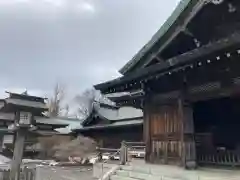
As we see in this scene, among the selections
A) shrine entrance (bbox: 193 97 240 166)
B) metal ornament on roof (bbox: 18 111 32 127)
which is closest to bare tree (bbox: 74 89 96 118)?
metal ornament on roof (bbox: 18 111 32 127)

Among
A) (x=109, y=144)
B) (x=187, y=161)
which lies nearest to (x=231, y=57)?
(x=187, y=161)

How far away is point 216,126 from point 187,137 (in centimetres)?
382

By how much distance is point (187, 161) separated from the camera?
23.8 feet

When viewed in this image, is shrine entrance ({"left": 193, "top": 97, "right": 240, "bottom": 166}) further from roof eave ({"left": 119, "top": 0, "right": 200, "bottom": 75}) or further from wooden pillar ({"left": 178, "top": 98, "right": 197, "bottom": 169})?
roof eave ({"left": 119, "top": 0, "right": 200, "bottom": 75})

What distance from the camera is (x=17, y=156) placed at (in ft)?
50.1

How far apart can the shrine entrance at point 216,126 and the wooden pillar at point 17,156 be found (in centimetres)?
849

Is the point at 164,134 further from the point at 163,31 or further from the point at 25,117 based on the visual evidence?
the point at 25,117

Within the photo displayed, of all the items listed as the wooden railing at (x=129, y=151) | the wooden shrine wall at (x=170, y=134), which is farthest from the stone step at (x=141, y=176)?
the wooden railing at (x=129, y=151)

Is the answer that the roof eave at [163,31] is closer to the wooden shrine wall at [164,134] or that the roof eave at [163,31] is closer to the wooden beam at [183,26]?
the wooden beam at [183,26]

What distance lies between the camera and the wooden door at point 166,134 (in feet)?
25.6

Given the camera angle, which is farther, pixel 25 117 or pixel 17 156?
pixel 25 117

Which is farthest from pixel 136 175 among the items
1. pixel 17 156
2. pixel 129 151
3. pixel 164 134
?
pixel 17 156

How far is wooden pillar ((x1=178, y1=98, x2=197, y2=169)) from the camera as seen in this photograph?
23.9 ft

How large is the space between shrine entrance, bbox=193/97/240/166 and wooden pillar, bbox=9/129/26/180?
8.49m
